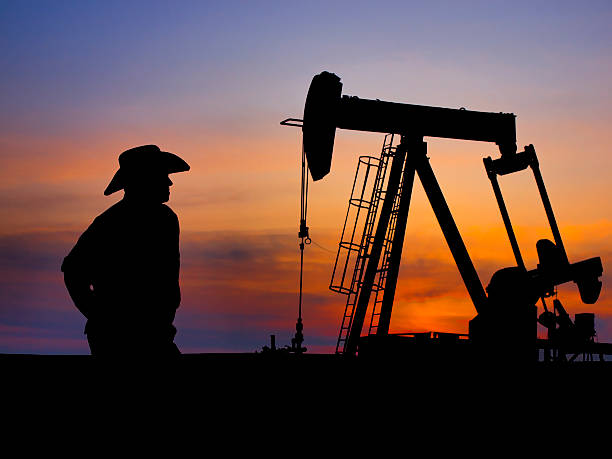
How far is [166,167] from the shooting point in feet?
12.5

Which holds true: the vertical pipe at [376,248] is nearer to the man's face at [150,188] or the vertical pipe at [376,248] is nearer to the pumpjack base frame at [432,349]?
the pumpjack base frame at [432,349]

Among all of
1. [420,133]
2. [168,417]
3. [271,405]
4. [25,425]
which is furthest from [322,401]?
[420,133]

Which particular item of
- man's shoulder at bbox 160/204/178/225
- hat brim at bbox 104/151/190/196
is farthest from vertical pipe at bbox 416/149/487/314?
man's shoulder at bbox 160/204/178/225

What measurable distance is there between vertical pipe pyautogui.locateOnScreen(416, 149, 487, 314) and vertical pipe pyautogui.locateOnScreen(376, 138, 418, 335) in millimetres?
167

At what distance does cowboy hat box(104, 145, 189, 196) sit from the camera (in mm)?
3803

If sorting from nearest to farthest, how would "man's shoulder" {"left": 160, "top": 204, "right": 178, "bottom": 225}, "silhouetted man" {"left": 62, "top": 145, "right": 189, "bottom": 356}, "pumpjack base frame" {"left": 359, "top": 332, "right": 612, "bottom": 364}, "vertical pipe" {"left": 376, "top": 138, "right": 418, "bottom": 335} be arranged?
"silhouetted man" {"left": 62, "top": 145, "right": 189, "bottom": 356} → "man's shoulder" {"left": 160, "top": 204, "right": 178, "bottom": 225} → "pumpjack base frame" {"left": 359, "top": 332, "right": 612, "bottom": 364} → "vertical pipe" {"left": 376, "top": 138, "right": 418, "bottom": 335}

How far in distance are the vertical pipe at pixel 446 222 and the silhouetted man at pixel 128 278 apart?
9677 millimetres

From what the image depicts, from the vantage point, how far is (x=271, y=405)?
605 cm

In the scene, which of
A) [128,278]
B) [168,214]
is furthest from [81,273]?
[168,214]

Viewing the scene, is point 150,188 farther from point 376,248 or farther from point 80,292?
point 376,248

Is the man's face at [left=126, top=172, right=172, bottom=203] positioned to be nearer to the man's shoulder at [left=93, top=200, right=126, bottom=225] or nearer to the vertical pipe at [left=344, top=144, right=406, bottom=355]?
the man's shoulder at [left=93, top=200, right=126, bottom=225]

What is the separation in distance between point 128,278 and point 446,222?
9.93m

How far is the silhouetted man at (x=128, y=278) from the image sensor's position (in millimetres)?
3562

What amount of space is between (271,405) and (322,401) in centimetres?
45
